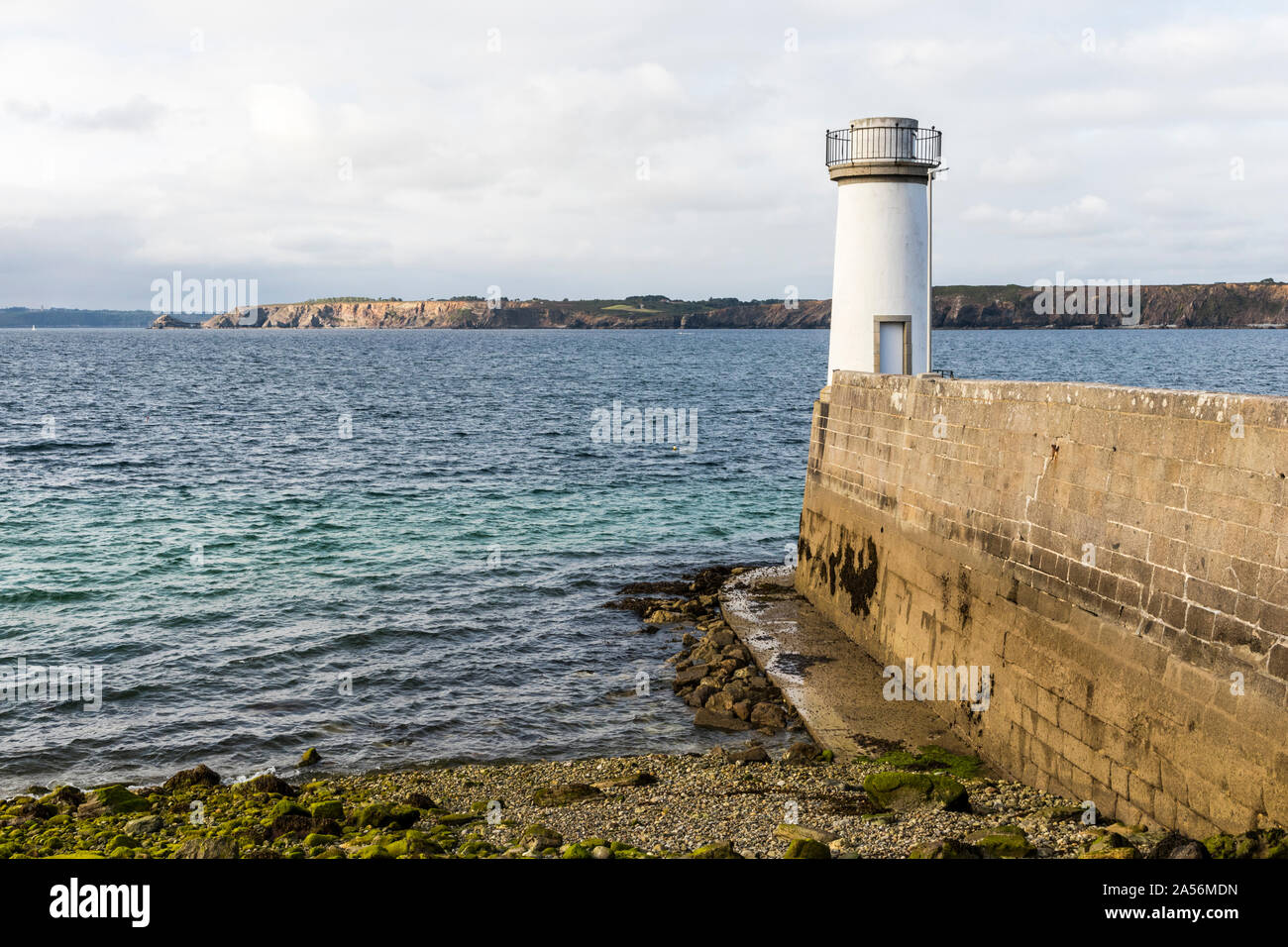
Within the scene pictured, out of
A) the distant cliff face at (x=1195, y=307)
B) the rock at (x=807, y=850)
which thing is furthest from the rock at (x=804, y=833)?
the distant cliff face at (x=1195, y=307)

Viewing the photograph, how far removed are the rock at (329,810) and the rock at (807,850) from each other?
16.2ft

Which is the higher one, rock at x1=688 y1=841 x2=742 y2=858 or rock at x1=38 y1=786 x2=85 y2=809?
rock at x1=688 y1=841 x2=742 y2=858

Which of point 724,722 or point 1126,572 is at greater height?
point 1126,572

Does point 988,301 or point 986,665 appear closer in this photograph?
point 986,665

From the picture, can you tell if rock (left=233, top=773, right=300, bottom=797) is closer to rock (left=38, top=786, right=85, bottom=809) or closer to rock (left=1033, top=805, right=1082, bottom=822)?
rock (left=38, top=786, right=85, bottom=809)

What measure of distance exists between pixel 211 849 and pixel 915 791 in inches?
269

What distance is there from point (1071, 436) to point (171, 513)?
24.8m

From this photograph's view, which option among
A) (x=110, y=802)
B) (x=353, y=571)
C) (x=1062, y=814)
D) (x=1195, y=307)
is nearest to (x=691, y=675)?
(x=1062, y=814)

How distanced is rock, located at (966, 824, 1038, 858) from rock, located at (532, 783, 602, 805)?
4355 mm

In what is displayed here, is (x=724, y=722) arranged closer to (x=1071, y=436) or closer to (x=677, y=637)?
(x=677, y=637)

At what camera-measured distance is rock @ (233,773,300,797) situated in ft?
39.1

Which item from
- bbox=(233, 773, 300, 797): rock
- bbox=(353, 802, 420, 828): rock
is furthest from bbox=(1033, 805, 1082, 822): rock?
bbox=(233, 773, 300, 797): rock
